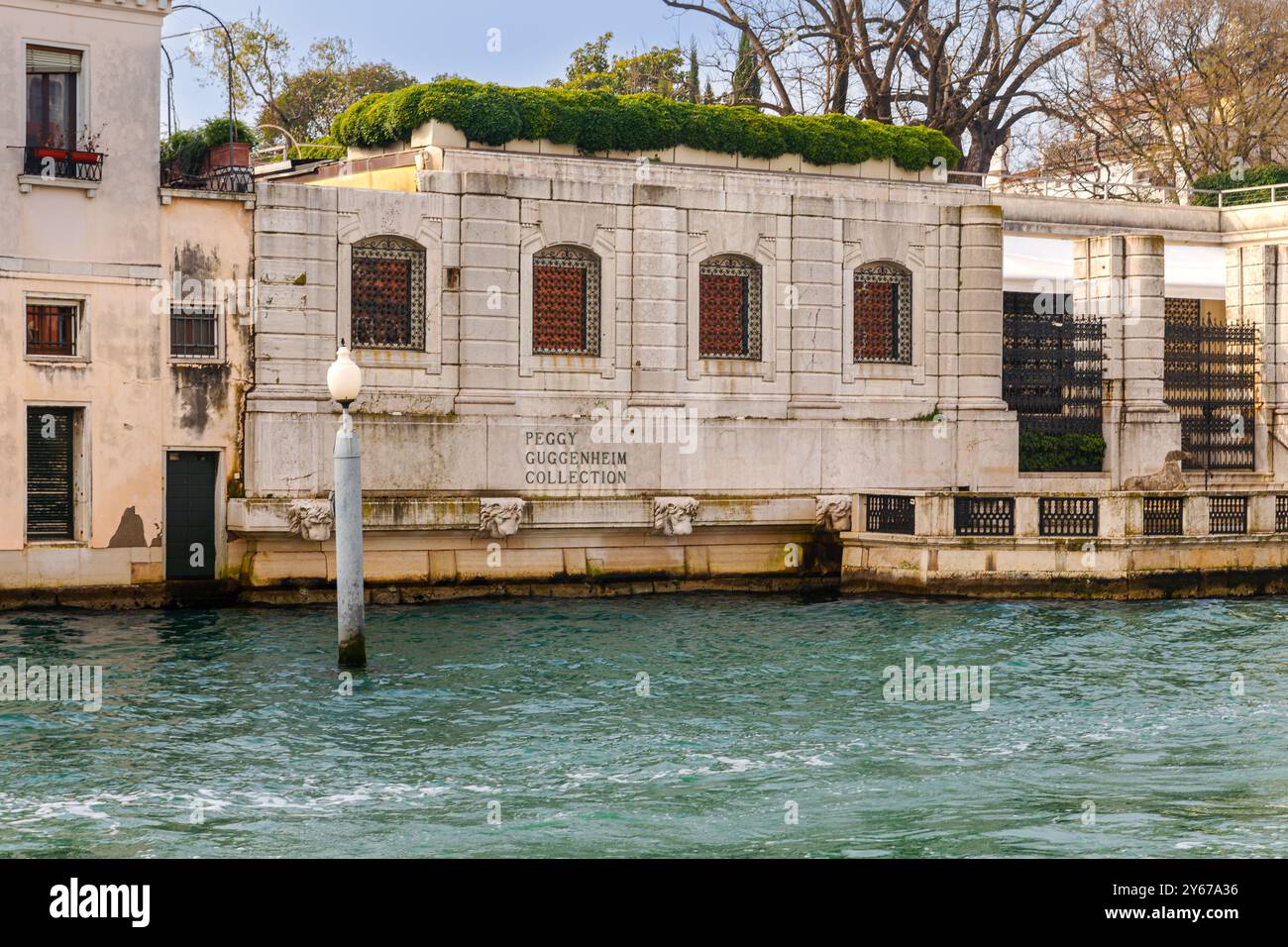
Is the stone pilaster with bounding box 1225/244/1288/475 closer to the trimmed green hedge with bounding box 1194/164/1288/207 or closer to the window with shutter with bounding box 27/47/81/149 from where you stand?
the trimmed green hedge with bounding box 1194/164/1288/207

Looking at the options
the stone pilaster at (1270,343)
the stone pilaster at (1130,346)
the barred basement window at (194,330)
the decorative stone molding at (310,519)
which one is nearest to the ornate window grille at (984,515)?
the stone pilaster at (1130,346)

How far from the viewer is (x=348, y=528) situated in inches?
829

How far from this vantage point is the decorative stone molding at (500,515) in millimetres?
27641

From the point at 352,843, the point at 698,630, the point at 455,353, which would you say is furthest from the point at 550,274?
the point at 352,843

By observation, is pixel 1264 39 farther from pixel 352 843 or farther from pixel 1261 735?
pixel 352 843

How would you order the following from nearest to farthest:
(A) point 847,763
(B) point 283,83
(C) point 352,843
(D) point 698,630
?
(C) point 352,843 < (A) point 847,763 < (D) point 698,630 < (B) point 283,83

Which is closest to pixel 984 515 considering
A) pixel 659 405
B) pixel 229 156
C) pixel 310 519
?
pixel 659 405

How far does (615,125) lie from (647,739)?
50.6 ft

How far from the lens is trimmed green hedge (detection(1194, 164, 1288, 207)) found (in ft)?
134

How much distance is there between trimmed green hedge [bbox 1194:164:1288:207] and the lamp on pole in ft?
86.3

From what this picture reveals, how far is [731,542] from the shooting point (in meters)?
30.0

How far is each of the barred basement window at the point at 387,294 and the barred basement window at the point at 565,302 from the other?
6.54ft

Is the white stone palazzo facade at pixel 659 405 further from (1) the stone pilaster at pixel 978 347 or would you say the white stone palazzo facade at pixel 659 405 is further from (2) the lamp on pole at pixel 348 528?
(2) the lamp on pole at pixel 348 528

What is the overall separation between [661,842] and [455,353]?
16410mm
